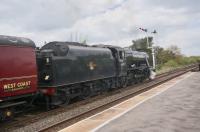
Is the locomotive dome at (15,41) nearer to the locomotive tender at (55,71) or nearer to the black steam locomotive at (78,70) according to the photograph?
the locomotive tender at (55,71)

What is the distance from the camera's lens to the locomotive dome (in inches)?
542

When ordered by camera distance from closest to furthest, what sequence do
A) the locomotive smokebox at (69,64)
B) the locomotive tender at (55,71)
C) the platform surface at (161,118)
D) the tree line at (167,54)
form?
the platform surface at (161,118), the locomotive tender at (55,71), the locomotive smokebox at (69,64), the tree line at (167,54)

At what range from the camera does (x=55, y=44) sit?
18844mm

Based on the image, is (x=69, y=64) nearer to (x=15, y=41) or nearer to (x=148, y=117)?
(x=15, y=41)

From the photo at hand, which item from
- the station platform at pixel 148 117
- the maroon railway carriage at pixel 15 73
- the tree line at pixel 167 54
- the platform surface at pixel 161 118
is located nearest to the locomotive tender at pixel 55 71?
the maroon railway carriage at pixel 15 73

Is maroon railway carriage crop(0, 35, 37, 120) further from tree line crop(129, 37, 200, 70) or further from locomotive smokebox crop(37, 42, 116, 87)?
tree line crop(129, 37, 200, 70)

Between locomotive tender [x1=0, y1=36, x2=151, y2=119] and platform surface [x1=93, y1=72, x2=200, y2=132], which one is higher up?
locomotive tender [x1=0, y1=36, x2=151, y2=119]

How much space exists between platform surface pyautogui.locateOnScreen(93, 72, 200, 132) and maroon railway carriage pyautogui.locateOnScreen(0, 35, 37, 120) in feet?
12.0

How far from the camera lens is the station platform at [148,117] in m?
12.1

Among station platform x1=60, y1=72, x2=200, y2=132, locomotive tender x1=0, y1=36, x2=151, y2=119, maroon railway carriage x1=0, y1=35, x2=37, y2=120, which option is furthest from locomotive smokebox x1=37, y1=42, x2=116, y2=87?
station platform x1=60, y1=72, x2=200, y2=132

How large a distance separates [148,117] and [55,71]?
553 centimetres

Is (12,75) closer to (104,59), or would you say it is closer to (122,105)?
(122,105)

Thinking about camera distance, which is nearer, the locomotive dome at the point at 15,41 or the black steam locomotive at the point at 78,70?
the locomotive dome at the point at 15,41

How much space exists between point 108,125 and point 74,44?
8.60 metres
